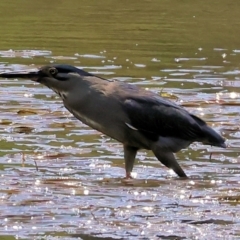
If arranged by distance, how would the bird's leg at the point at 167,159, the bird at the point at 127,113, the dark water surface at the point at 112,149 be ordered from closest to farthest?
the dark water surface at the point at 112,149 < the bird at the point at 127,113 < the bird's leg at the point at 167,159

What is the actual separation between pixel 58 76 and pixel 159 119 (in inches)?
35.5

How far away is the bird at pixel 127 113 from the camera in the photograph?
783cm

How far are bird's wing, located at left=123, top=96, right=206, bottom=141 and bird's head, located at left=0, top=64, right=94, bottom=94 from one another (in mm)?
448

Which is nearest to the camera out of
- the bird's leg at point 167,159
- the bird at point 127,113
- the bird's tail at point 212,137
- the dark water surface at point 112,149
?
the dark water surface at point 112,149

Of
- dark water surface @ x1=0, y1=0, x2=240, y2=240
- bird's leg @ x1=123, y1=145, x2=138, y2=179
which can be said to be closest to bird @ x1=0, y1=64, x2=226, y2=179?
bird's leg @ x1=123, y1=145, x2=138, y2=179

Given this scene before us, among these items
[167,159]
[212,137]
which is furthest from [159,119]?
[212,137]

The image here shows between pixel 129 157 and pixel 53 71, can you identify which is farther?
pixel 129 157

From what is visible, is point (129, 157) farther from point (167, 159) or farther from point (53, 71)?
point (53, 71)

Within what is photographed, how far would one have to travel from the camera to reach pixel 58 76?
7898 mm

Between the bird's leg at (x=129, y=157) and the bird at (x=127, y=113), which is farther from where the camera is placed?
the bird's leg at (x=129, y=157)

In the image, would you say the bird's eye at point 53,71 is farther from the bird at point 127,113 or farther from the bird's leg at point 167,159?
the bird's leg at point 167,159

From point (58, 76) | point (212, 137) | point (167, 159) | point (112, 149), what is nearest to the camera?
point (58, 76)

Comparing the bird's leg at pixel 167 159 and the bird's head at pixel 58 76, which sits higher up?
the bird's head at pixel 58 76

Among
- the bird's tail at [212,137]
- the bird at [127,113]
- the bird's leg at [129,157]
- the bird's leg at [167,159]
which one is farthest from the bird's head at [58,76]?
the bird's tail at [212,137]
